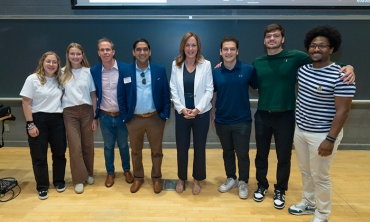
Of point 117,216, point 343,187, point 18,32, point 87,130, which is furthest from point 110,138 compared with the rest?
point 343,187

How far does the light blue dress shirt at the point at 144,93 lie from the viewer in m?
2.59

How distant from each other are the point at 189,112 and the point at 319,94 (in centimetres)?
111

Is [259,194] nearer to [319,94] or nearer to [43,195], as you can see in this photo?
[319,94]

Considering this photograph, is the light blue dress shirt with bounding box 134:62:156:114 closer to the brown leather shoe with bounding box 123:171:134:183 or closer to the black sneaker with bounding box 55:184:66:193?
the brown leather shoe with bounding box 123:171:134:183

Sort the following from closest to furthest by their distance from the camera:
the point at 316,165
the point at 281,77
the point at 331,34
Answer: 1. the point at 331,34
2. the point at 316,165
3. the point at 281,77

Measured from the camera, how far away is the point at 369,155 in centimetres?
388

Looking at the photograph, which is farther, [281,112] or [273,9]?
[273,9]

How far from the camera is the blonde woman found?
2.48 meters

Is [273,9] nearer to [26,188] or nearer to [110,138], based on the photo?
[110,138]

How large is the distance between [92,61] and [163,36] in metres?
1.08

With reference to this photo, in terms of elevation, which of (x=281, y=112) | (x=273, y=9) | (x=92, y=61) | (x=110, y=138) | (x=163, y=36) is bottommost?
(x=110, y=138)

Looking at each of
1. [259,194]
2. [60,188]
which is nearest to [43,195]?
[60,188]

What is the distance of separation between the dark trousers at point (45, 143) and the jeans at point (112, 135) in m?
0.41

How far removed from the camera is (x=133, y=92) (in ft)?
8.43
